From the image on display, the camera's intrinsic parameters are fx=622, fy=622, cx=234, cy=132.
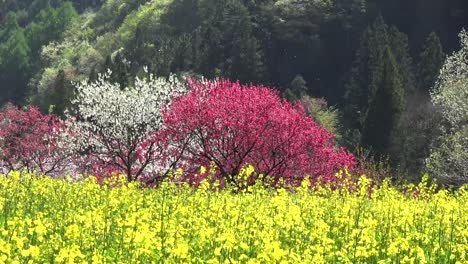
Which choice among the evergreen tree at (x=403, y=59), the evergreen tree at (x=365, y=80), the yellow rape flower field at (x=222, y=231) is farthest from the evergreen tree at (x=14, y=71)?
the yellow rape flower field at (x=222, y=231)

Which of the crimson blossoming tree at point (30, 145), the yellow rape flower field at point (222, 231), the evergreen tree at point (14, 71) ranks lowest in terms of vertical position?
the evergreen tree at point (14, 71)

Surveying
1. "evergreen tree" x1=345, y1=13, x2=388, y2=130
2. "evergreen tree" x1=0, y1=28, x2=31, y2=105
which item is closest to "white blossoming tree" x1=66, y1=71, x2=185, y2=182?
"evergreen tree" x1=345, y1=13, x2=388, y2=130

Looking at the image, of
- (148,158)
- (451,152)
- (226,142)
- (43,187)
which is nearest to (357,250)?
(43,187)

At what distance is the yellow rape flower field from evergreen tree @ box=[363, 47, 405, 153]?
37.9 meters

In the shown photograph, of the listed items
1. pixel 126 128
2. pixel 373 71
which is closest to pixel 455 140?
pixel 126 128

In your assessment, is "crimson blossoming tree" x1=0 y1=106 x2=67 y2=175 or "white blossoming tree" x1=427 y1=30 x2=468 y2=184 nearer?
"white blossoming tree" x1=427 y1=30 x2=468 y2=184

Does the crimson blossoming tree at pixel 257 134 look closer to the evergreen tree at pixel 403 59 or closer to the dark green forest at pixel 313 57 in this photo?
the dark green forest at pixel 313 57

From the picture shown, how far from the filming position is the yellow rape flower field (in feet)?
21.6

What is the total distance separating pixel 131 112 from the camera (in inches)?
1224

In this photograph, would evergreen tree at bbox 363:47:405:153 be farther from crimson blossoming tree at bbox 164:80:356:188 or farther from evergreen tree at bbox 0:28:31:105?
evergreen tree at bbox 0:28:31:105

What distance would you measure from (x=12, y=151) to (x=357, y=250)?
40776 mm

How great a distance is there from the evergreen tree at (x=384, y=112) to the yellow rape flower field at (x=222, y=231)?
37.9 m

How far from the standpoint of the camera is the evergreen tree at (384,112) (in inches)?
1980

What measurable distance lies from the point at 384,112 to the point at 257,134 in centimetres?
3018
